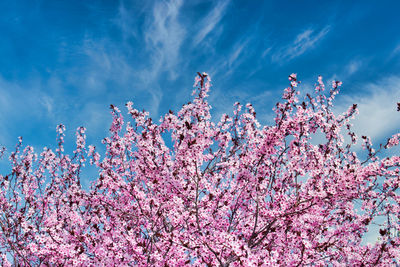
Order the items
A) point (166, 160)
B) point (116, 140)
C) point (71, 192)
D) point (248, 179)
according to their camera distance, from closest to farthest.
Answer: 1. point (248, 179)
2. point (166, 160)
3. point (71, 192)
4. point (116, 140)

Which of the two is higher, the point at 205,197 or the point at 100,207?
the point at 100,207

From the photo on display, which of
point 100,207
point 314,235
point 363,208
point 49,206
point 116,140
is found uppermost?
point 116,140

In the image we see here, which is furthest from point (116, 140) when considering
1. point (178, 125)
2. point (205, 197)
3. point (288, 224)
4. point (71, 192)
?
point (288, 224)

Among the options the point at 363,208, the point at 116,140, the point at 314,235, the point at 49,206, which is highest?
the point at 116,140

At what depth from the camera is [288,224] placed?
669 cm

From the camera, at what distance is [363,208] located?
9219 millimetres

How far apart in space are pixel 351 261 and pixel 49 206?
11.2 meters

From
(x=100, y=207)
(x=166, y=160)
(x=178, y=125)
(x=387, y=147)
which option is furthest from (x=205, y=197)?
(x=387, y=147)

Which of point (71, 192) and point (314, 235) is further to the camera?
point (71, 192)

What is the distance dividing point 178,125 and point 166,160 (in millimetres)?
1257

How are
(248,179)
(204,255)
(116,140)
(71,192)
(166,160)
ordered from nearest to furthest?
(204,255) → (248,179) → (166,160) → (71,192) → (116,140)

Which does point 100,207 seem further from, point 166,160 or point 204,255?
point 204,255

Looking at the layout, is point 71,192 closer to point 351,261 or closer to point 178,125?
Answer: point 178,125

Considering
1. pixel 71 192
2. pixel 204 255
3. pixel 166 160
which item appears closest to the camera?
Answer: pixel 204 255
